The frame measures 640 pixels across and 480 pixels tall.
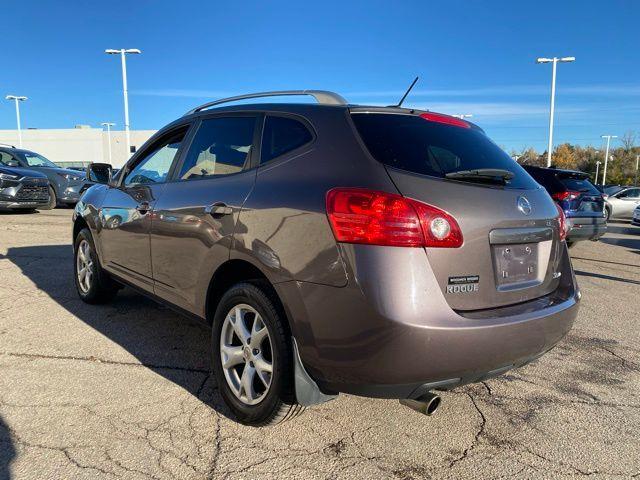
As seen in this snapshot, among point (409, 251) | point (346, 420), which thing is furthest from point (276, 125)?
point (346, 420)

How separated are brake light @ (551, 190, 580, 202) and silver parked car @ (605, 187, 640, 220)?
1432 cm

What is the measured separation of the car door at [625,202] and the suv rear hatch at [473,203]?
74.5 ft

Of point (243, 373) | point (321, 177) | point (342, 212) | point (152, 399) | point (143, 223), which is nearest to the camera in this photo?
point (342, 212)

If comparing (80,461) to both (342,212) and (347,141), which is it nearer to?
(342,212)

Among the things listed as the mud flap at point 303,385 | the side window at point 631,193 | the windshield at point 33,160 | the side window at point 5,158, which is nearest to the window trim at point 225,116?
the mud flap at point 303,385

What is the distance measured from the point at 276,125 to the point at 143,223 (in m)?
1.51

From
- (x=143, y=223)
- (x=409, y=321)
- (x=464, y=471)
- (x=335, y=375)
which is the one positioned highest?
(x=143, y=223)

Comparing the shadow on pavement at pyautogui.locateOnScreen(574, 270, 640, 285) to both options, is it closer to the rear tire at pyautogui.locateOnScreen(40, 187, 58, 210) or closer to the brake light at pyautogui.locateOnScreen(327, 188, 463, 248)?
the brake light at pyautogui.locateOnScreen(327, 188, 463, 248)

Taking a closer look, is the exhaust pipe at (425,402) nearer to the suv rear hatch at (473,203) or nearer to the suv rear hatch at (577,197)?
the suv rear hatch at (473,203)

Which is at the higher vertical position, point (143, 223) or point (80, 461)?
point (143, 223)

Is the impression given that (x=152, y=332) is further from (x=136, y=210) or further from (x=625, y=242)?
(x=625, y=242)

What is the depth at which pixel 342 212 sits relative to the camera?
91.0 inches

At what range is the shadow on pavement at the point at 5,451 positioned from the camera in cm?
239

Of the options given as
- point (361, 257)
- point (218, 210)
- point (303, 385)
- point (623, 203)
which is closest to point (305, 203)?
point (361, 257)
